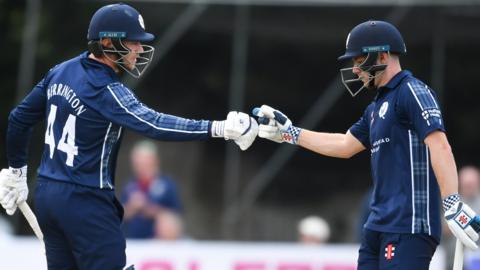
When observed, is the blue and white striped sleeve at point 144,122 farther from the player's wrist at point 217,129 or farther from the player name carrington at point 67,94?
the player name carrington at point 67,94

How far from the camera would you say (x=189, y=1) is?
41.5 feet

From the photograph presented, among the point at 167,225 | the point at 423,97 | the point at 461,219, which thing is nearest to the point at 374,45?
the point at 423,97

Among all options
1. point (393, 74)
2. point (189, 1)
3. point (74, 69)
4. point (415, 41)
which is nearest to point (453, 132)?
point (415, 41)

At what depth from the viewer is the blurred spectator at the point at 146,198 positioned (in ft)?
37.9

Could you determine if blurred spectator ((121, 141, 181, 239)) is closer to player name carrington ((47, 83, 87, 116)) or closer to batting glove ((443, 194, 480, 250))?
player name carrington ((47, 83, 87, 116))

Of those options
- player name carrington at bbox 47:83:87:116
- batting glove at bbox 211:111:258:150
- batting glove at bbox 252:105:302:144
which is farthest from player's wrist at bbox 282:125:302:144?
player name carrington at bbox 47:83:87:116

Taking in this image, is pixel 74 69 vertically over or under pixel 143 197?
over

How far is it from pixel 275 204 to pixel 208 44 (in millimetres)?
1927

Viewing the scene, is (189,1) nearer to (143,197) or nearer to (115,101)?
(143,197)

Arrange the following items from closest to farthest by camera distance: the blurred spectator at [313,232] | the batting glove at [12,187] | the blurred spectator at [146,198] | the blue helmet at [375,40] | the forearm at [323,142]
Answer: the blue helmet at [375,40], the batting glove at [12,187], the forearm at [323,142], the blurred spectator at [313,232], the blurred spectator at [146,198]

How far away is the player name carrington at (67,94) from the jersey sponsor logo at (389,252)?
1.94m

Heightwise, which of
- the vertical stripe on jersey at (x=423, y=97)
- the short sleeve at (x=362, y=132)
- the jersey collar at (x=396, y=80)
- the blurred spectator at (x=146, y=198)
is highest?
the jersey collar at (x=396, y=80)

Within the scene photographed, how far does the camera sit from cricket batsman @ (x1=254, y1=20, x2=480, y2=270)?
6.52 metres

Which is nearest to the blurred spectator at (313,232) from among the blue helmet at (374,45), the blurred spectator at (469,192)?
the blurred spectator at (469,192)
